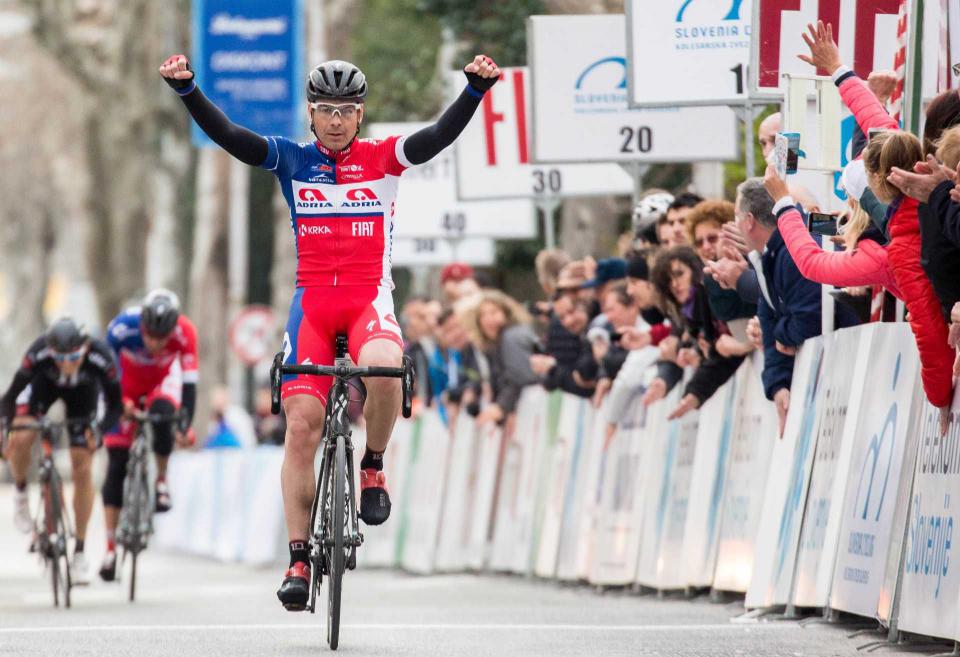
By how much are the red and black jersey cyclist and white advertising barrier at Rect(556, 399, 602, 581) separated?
243 inches

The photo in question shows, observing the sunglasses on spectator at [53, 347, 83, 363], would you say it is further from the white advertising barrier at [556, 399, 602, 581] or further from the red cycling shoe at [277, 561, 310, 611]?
the red cycling shoe at [277, 561, 310, 611]

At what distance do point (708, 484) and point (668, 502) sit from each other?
2.87 ft

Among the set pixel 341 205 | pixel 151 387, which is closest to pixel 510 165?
pixel 151 387

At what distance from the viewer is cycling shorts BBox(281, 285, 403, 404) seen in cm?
1088

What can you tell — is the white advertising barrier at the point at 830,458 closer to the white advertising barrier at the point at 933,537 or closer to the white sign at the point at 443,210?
the white advertising barrier at the point at 933,537

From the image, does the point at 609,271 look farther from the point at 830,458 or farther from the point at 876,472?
the point at 876,472

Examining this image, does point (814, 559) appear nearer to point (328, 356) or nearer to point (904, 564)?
point (904, 564)

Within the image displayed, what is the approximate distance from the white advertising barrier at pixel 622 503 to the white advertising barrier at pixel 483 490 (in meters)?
3.27

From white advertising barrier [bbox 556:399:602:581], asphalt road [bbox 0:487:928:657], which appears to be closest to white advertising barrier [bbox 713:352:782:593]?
asphalt road [bbox 0:487:928:657]

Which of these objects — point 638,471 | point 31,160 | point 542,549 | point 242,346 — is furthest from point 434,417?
point 31,160

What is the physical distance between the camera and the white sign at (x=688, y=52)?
15680mm

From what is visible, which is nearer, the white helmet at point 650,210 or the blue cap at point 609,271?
the white helmet at point 650,210

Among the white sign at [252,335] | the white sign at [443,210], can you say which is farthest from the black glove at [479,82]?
the white sign at [252,335]

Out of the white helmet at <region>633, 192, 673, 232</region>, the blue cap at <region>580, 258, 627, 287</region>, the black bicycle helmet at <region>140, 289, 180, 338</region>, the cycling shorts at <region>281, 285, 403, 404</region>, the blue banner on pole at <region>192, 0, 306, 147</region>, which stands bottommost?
the black bicycle helmet at <region>140, 289, 180, 338</region>
